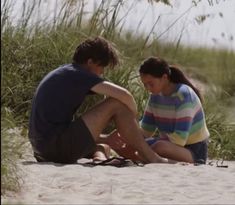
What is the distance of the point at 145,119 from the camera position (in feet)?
22.1

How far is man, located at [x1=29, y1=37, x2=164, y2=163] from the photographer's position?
19.5 ft

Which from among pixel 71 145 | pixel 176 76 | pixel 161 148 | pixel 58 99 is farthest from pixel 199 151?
pixel 58 99

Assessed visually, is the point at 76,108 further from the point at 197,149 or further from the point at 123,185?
the point at 197,149

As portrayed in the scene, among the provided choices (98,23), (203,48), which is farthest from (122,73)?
(203,48)

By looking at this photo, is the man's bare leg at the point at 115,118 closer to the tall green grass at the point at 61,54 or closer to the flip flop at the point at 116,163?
the flip flop at the point at 116,163

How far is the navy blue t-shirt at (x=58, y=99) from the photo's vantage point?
593 cm

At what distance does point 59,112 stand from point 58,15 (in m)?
2.32

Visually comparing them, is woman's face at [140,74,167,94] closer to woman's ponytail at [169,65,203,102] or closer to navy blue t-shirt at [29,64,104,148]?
woman's ponytail at [169,65,203,102]

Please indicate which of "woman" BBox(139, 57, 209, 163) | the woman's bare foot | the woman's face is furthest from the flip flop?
the woman's face

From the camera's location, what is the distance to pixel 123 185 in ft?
17.3

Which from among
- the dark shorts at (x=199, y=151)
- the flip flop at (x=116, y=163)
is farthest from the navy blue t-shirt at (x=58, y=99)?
the dark shorts at (x=199, y=151)

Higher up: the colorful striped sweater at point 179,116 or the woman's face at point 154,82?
the woman's face at point 154,82

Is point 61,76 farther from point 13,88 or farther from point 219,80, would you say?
point 219,80

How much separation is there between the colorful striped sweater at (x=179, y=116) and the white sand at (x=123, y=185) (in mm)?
291
